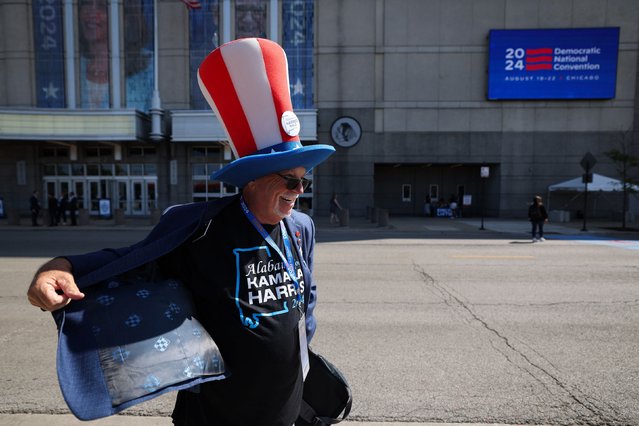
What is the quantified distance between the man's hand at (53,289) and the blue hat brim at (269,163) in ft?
1.79

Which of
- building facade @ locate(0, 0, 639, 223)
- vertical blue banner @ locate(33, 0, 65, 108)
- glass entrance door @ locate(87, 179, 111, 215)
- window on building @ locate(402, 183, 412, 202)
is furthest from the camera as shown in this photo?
window on building @ locate(402, 183, 412, 202)

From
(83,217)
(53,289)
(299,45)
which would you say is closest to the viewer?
(53,289)

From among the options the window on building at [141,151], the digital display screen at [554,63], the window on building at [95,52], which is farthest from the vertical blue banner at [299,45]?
the digital display screen at [554,63]

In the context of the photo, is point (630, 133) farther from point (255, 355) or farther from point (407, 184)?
point (255, 355)

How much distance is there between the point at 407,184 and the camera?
27.4m

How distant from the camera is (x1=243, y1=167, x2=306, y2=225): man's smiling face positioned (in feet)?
5.05

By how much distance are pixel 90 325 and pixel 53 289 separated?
0.15 m

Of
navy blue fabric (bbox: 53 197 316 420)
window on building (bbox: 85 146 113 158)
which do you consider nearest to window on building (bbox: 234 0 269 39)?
window on building (bbox: 85 146 113 158)

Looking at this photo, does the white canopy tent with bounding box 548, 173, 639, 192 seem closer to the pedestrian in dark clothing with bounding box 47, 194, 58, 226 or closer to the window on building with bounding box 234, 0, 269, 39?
the window on building with bounding box 234, 0, 269, 39

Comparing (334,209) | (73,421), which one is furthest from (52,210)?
(73,421)

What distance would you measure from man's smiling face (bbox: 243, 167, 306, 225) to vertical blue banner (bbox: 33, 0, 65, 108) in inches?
1052

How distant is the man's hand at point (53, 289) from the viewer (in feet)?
3.61

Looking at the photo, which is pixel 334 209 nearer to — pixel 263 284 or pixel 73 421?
pixel 73 421

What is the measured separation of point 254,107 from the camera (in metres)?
1.49
